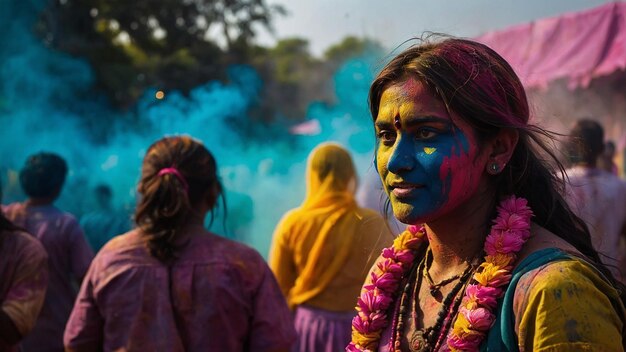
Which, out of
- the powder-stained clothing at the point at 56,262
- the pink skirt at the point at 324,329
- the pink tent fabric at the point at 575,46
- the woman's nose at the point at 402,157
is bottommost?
the pink skirt at the point at 324,329

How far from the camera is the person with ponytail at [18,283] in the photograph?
3520mm

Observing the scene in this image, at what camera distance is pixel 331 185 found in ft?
17.3

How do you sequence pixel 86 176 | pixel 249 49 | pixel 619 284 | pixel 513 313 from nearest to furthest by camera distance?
pixel 513 313 → pixel 619 284 → pixel 86 176 → pixel 249 49

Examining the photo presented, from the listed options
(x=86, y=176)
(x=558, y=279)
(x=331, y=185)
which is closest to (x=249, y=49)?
(x=86, y=176)

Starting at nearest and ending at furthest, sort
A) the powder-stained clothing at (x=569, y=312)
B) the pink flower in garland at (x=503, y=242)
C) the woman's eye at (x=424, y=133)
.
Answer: the powder-stained clothing at (x=569, y=312), the pink flower in garland at (x=503, y=242), the woman's eye at (x=424, y=133)

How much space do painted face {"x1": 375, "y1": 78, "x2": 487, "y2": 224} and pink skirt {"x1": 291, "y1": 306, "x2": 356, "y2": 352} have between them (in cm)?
312

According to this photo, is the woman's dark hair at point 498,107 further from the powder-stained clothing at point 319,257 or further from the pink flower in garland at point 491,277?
the powder-stained clothing at point 319,257

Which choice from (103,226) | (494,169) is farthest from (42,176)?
(494,169)

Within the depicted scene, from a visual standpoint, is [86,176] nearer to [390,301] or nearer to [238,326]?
[238,326]

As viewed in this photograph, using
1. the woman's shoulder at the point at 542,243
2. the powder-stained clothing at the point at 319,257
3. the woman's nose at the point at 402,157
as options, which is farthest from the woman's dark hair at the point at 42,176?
the woman's shoulder at the point at 542,243

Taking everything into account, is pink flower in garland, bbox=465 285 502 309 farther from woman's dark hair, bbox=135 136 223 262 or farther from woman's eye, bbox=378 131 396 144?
woman's dark hair, bbox=135 136 223 262

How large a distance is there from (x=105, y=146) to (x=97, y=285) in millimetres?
11217

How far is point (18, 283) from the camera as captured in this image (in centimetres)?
359

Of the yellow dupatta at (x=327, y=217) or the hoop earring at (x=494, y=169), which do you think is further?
the yellow dupatta at (x=327, y=217)
